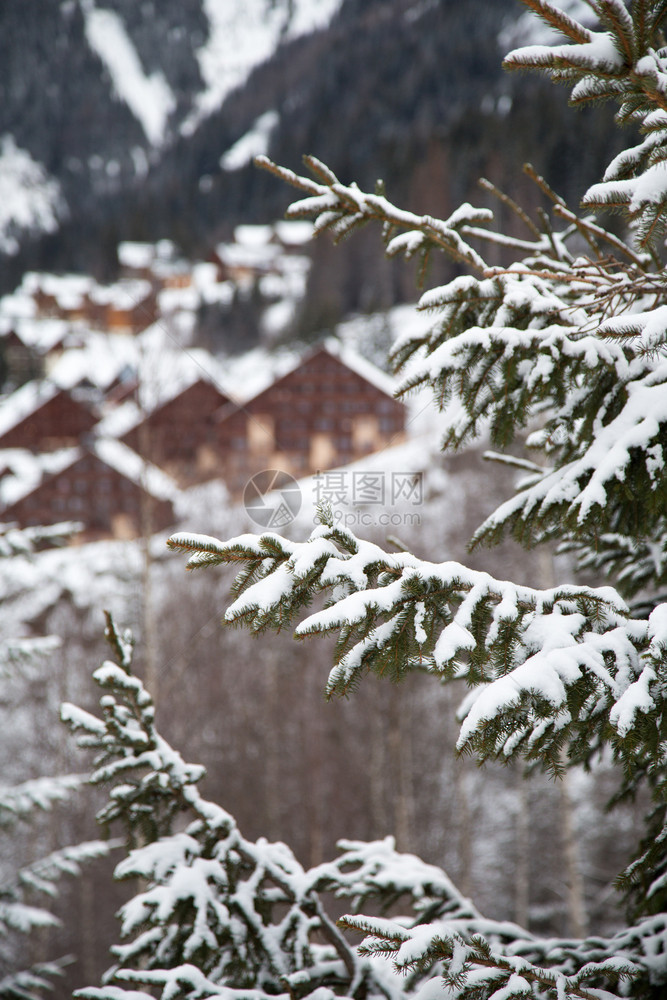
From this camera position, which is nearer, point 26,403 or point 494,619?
point 494,619

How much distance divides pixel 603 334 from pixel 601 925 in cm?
1350

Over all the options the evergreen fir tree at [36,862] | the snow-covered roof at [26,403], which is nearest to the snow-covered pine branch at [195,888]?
the evergreen fir tree at [36,862]

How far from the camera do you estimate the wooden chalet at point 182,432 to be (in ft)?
22.1

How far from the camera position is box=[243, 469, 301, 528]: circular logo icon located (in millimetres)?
3049

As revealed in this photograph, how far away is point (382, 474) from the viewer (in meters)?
3.13

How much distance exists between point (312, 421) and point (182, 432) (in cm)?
232

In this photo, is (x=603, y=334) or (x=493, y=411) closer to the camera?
(x=603, y=334)

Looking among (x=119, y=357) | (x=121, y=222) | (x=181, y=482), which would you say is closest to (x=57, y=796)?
(x=181, y=482)

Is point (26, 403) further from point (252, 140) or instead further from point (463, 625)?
point (252, 140)

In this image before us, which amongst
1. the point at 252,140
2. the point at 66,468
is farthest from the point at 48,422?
the point at 252,140

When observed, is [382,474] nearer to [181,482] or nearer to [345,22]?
[181,482]

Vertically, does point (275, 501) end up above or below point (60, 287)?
above

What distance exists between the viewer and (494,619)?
1654 mm

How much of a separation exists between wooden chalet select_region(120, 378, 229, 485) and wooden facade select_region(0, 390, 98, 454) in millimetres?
3732
